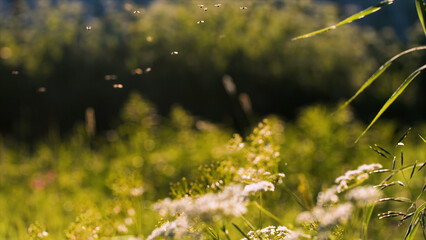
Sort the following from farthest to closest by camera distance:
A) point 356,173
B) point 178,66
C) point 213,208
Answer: point 178,66, point 356,173, point 213,208

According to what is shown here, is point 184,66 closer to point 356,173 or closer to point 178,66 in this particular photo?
point 178,66

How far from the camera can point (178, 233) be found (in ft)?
3.54

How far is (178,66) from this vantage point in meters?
7.72

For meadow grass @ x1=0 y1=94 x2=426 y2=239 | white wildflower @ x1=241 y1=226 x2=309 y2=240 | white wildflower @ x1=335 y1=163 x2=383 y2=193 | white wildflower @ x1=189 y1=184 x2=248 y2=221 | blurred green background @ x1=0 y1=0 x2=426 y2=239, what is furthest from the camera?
blurred green background @ x1=0 y1=0 x2=426 y2=239

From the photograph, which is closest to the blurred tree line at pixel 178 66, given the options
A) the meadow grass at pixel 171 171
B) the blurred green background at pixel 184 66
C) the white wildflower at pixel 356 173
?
the blurred green background at pixel 184 66

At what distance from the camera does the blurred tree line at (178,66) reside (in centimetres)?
740

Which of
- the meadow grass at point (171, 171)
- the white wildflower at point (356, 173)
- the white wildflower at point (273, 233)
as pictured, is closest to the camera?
the white wildflower at point (273, 233)

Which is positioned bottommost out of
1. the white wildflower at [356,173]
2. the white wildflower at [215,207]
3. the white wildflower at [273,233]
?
the white wildflower at [273,233]

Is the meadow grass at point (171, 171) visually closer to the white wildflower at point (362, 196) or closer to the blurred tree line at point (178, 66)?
the white wildflower at point (362, 196)

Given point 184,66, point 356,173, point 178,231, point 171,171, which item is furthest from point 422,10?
point 184,66

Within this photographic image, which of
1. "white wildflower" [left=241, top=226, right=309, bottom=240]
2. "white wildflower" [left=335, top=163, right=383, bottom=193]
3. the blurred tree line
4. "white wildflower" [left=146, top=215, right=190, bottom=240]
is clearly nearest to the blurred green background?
the blurred tree line

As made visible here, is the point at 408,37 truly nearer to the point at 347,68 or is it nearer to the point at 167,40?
the point at 347,68

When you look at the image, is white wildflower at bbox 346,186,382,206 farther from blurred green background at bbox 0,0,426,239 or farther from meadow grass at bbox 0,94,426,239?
blurred green background at bbox 0,0,426,239

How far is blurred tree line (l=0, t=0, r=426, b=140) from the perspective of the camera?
7.40 metres
